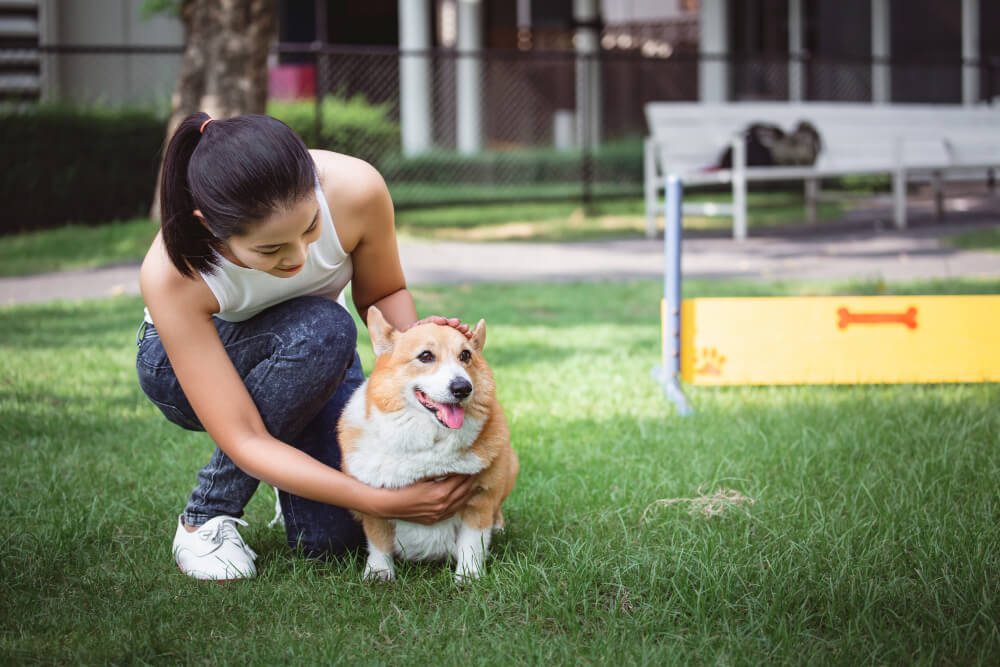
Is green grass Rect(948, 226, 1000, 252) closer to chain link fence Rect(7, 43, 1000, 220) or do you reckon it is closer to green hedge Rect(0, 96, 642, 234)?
chain link fence Rect(7, 43, 1000, 220)

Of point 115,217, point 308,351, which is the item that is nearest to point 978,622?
point 308,351

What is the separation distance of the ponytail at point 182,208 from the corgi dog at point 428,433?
16.7 inches

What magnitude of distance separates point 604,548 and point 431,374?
697 millimetres

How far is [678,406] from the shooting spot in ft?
12.4

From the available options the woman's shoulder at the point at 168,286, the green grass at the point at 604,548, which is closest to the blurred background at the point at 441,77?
the green grass at the point at 604,548

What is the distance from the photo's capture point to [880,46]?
1570cm

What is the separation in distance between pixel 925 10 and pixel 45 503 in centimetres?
1673

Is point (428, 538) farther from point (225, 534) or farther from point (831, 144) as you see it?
point (831, 144)

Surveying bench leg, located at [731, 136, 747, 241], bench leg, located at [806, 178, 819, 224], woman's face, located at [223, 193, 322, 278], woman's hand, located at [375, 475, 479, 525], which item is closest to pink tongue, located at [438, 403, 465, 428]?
woman's hand, located at [375, 475, 479, 525]

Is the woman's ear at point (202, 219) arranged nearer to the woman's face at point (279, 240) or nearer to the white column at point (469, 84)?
the woman's face at point (279, 240)

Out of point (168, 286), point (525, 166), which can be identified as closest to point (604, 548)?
point (168, 286)

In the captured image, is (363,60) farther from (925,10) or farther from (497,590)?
(497,590)

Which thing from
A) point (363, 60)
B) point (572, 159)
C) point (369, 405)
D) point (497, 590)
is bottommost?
point (497, 590)

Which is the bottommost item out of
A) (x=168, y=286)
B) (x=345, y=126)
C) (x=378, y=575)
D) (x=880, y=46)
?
(x=378, y=575)
